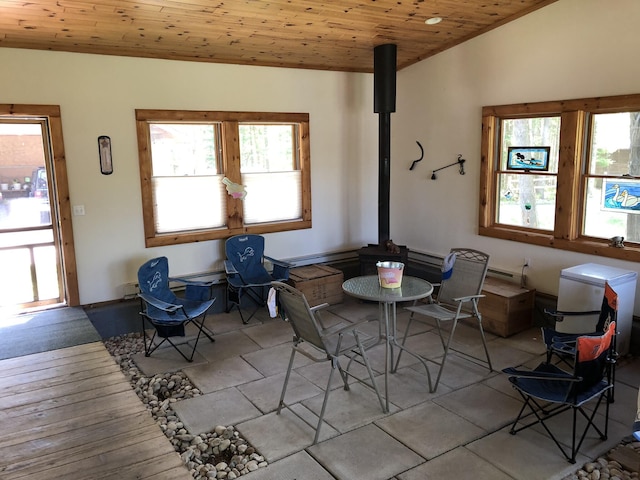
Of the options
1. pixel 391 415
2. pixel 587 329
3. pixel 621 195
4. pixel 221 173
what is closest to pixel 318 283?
pixel 221 173

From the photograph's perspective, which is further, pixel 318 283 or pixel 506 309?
pixel 318 283

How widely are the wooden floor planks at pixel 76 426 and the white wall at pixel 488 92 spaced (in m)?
4.02

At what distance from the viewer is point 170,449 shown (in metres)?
2.86

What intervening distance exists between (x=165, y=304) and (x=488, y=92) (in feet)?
13.0

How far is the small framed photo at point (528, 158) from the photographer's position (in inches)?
201

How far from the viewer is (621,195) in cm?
454

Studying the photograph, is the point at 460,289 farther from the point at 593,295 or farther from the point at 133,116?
the point at 133,116

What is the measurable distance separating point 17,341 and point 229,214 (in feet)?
8.04

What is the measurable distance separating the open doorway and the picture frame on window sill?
1.11ft

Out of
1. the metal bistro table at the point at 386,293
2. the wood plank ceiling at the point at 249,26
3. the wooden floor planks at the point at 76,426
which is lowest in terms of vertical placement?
the wooden floor planks at the point at 76,426

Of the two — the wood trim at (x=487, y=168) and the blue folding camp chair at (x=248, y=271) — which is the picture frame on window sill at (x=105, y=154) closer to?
the blue folding camp chair at (x=248, y=271)

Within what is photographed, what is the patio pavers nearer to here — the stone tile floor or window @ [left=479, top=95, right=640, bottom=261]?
the stone tile floor

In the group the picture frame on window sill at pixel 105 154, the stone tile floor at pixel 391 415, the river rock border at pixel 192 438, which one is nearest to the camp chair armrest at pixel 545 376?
the stone tile floor at pixel 391 415

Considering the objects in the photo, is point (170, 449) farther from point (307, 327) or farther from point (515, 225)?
point (515, 225)
